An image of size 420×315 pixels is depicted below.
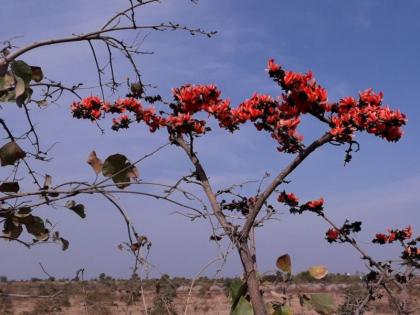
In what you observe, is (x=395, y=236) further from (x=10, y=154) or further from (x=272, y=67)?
(x=10, y=154)

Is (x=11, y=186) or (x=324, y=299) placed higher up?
(x=11, y=186)

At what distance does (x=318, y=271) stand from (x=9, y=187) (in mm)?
880

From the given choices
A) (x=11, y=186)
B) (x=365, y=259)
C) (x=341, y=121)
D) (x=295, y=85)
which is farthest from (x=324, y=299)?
(x=365, y=259)

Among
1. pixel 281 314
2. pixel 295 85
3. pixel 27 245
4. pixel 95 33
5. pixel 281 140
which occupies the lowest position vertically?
pixel 281 314

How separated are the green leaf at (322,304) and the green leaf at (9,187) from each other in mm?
820

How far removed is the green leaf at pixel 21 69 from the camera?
3.59 ft

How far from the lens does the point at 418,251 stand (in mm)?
6387

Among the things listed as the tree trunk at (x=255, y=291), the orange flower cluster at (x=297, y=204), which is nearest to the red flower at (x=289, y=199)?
the orange flower cluster at (x=297, y=204)

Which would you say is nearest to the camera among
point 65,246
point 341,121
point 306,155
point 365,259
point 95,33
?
point 65,246

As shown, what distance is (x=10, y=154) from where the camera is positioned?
4.09 feet

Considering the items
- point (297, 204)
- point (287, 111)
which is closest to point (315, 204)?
point (297, 204)

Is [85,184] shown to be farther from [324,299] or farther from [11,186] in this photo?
[324,299]

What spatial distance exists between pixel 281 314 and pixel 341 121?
2.08m

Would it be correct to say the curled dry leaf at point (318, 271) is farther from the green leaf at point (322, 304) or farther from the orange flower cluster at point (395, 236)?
the orange flower cluster at point (395, 236)
